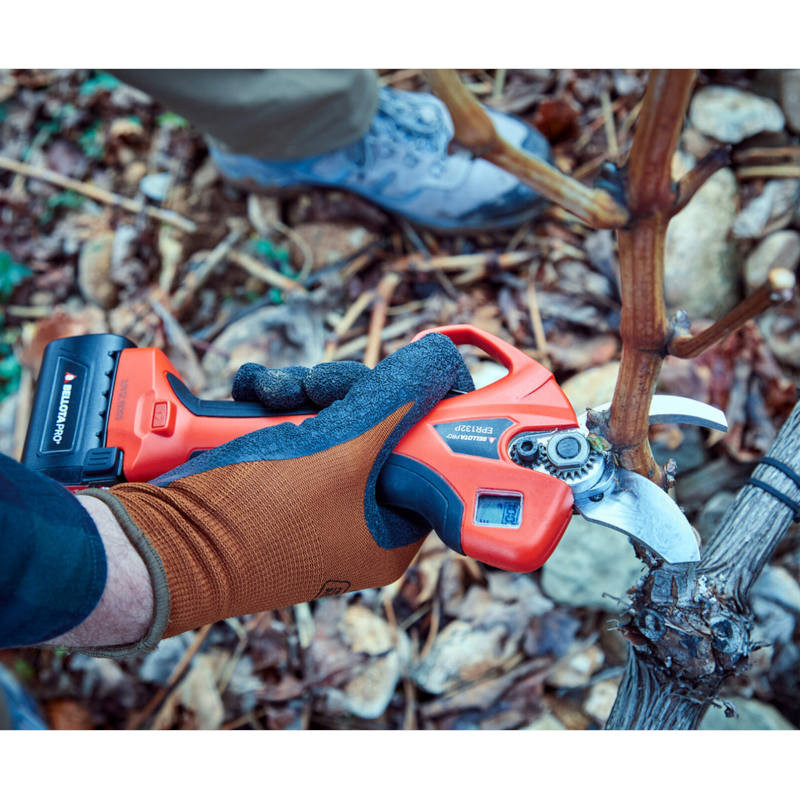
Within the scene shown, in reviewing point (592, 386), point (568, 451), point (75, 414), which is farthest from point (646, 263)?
point (75, 414)

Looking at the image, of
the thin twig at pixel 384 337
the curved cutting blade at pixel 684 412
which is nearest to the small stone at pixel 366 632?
the thin twig at pixel 384 337

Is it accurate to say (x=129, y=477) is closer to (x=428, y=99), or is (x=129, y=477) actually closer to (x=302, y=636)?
(x=302, y=636)

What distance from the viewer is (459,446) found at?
0.78 meters

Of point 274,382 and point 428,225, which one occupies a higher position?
point 428,225

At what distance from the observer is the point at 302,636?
3.81ft

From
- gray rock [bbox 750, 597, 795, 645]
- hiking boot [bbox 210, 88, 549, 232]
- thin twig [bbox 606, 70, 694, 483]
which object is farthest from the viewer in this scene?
hiking boot [bbox 210, 88, 549, 232]

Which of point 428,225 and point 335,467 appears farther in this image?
point 428,225

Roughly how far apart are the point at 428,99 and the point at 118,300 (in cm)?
80

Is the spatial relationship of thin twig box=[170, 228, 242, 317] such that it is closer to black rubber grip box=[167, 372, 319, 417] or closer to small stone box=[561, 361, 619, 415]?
black rubber grip box=[167, 372, 319, 417]

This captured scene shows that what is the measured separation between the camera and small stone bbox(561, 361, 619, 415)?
114cm

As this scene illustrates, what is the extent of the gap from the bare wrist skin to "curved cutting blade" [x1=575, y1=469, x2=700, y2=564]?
1.52ft

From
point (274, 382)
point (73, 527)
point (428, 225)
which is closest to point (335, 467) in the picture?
point (274, 382)

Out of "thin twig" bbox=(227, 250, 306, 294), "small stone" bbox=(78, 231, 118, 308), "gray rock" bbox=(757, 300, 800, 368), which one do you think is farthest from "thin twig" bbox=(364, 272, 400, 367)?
"gray rock" bbox=(757, 300, 800, 368)

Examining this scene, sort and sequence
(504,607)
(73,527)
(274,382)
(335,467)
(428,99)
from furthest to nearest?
(428,99) → (504,607) → (274,382) → (335,467) → (73,527)
